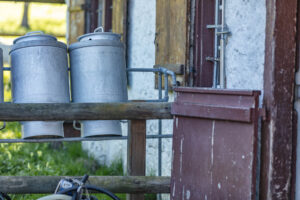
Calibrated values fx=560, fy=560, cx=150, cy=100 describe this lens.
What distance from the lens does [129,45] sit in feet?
21.3

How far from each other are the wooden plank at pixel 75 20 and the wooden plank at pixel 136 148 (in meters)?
4.40

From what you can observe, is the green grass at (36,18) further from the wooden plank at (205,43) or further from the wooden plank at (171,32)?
the wooden plank at (205,43)

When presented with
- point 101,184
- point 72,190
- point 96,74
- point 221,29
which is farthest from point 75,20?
point 72,190

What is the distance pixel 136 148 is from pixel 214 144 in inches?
22.8

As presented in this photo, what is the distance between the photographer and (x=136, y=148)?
12.3 feet

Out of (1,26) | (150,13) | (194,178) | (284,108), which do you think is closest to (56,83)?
(194,178)

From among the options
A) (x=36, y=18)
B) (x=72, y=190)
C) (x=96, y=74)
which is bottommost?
(x=72, y=190)

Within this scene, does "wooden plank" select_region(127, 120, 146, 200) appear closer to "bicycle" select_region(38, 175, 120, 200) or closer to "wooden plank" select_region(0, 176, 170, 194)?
"wooden plank" select_region(0, 176, 170, 194)

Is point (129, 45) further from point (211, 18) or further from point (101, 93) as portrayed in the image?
point (101, 93)

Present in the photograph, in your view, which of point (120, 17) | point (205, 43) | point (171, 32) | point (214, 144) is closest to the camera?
point (214, 144)

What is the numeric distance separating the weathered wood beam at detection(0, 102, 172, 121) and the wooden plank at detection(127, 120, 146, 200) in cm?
8

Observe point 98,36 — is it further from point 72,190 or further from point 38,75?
point 72,190

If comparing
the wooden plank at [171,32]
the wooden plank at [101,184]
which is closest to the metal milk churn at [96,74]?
the wooden plank at [101,184]

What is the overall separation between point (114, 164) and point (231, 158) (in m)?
3.46
